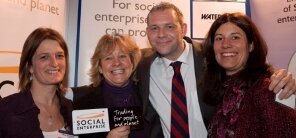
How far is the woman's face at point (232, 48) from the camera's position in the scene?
267 cm

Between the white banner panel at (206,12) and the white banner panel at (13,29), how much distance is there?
2110mm

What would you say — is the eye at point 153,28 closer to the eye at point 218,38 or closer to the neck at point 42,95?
the eye at point 218,38

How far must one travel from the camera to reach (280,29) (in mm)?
4484

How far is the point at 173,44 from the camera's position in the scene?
A: 324 centimetres

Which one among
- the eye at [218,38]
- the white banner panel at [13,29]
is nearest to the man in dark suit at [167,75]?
the eye at [218,38]

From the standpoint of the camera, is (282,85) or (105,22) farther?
(105,22)

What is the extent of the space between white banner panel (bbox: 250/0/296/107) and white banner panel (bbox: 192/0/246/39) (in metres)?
0.41

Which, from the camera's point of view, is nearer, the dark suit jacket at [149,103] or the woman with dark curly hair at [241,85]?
the woman with dark curly hair at [241,85]

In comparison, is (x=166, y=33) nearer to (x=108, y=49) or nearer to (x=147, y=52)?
(x=147, y=52)

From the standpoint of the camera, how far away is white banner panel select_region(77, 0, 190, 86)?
427 centimetres

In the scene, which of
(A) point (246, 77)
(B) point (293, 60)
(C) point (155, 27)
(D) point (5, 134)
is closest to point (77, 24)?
(C) point (155, 27)

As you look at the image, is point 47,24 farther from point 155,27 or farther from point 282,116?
point 282,116

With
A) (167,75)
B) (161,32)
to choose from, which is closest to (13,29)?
(161,32)

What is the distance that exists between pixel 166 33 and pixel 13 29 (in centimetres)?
152
